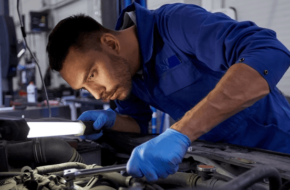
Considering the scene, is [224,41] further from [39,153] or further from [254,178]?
[39,153]

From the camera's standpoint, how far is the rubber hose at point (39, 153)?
939mm

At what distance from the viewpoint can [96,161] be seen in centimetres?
113

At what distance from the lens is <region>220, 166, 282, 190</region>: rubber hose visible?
47cm

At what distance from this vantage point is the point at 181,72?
47.1 inches

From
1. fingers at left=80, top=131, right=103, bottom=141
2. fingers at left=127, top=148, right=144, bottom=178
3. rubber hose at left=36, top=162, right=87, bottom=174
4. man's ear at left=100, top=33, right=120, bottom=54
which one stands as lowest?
fingers at left=80, top=131, right=103, bottom=141

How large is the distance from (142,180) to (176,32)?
646mm

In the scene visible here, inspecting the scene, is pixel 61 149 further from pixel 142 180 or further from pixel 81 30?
pixel 81 30

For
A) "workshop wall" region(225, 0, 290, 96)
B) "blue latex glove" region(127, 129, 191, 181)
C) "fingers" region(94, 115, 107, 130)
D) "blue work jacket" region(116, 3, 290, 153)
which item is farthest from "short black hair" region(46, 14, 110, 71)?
"workshop wall" region(225, 0, 290, 96)

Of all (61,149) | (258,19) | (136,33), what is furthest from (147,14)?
(258,19)

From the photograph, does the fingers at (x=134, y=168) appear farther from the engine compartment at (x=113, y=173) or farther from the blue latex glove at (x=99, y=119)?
the blue latex glove at (x=99, y=119)

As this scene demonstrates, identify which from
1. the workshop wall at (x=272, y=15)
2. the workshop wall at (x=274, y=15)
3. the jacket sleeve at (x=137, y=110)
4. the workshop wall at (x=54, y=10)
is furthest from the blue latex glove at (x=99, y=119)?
the workshop wall at (x=54, y=10)

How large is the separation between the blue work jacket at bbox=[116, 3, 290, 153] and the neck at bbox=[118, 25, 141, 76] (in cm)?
4

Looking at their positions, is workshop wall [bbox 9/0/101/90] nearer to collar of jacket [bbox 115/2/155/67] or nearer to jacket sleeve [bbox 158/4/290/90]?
collar of jacket [bbox 115/2/155/67]

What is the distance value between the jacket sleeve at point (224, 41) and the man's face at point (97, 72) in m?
0.28
